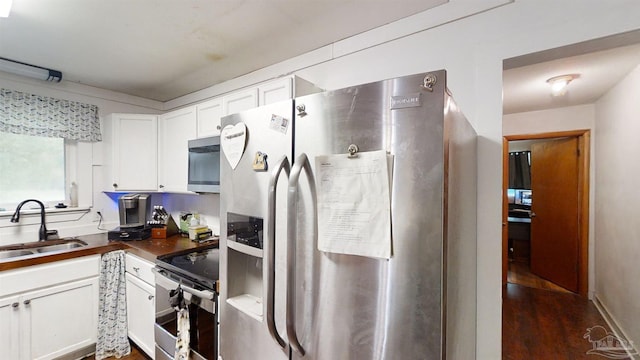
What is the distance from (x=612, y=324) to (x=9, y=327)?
198 inches

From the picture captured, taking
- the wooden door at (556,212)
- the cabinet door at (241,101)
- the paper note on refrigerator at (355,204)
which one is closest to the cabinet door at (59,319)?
the cabinet door at (241,101)

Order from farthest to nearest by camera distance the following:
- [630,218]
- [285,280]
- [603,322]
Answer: [603,322] < [630,218] < [285,280]

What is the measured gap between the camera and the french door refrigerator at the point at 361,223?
672mm

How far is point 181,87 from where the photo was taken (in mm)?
2789

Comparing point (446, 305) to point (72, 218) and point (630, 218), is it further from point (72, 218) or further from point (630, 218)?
point (72, 218)

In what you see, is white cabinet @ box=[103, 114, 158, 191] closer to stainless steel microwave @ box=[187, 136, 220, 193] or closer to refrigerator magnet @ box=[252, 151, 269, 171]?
stainless steel microwave @ box=[187, 136, 220, 193]

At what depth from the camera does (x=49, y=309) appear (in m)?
1.93

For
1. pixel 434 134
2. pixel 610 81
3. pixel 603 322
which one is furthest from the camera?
pixel 603 322

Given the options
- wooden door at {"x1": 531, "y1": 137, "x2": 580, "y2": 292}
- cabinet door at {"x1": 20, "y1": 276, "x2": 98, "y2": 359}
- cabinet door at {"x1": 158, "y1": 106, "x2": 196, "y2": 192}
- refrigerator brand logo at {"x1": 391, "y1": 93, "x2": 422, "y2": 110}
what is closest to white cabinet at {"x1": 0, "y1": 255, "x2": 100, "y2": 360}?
cabinet door at {"x1": 20, "y1": 276, "x2": 98, "y2": 359}

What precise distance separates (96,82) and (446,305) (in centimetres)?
346

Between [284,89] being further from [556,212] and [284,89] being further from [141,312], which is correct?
[556,212]

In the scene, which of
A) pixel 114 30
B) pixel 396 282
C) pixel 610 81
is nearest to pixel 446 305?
pixel 396 282

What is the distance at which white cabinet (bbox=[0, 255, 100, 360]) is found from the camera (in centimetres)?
179

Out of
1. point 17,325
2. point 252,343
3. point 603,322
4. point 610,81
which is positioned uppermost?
point 610,81
